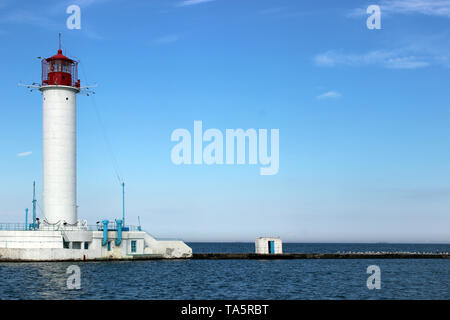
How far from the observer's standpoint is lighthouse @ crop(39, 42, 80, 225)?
6706 centimetres

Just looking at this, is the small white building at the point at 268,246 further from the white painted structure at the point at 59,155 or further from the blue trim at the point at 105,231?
the white painted structure at the point at 59,155

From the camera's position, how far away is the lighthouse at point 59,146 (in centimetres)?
6706

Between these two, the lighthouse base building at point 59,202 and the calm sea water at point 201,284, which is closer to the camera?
the calm sea water at point 201,284

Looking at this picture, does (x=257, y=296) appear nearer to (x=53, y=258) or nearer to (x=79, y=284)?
(x=79, y=284)

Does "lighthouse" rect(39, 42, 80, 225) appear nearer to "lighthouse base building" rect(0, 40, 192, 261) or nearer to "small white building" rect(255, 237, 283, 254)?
"lighthouse base building" rect(0, 40, 192, 261)

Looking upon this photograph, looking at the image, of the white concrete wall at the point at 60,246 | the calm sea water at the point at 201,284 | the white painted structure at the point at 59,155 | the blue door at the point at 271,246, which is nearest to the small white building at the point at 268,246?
the blue door at the point at 271,246

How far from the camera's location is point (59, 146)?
6769 centimetres

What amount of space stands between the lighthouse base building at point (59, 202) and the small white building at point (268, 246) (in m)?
26.6

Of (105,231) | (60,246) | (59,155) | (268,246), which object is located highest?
(59,155)

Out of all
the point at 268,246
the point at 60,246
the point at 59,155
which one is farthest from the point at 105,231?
the point at 268,246

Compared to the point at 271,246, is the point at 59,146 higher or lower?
higher

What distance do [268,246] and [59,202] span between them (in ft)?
120

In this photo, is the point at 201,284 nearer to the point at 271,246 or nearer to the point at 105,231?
the point at 105,231
